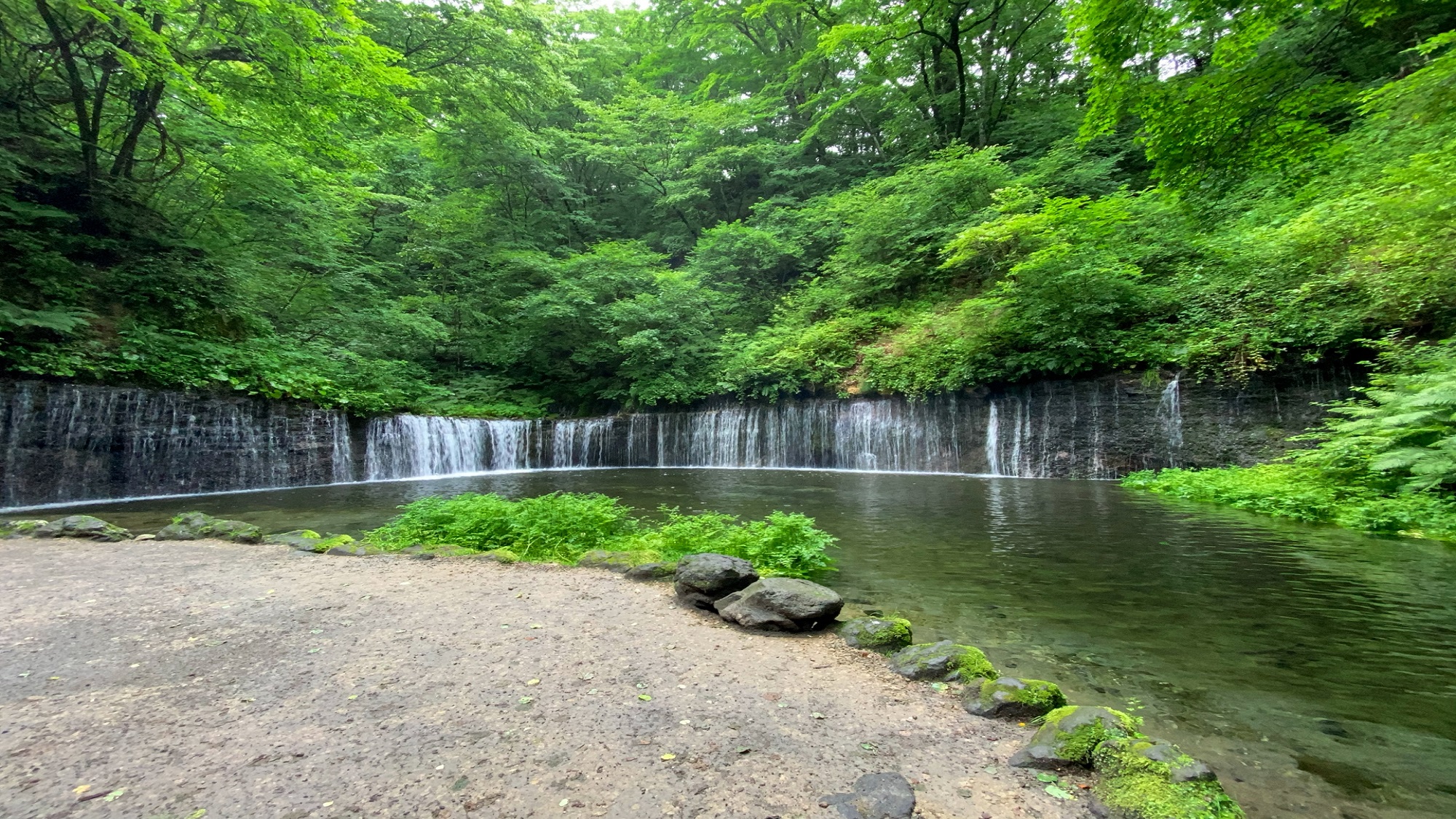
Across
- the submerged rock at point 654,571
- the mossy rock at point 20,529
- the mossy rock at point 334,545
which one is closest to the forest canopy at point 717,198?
the mossy rock at point 20,529

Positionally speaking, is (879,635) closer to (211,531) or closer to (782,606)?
(782,606)

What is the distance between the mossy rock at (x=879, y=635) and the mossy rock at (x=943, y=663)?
0.63ft

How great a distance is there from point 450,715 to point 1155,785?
2549 millimetres

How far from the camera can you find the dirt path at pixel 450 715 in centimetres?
181

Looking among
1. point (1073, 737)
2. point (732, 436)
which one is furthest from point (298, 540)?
point (732, 436)

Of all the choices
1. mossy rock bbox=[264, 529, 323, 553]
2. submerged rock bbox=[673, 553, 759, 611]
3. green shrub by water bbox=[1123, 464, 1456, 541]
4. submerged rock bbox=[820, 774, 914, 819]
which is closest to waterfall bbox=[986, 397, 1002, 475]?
green shrub by water bbox=[1123, 464, 1456, 541]

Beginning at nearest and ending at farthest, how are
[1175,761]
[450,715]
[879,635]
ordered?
[1175,761] < [450,715] < [879,635]

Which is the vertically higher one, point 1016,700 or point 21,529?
point 21,529

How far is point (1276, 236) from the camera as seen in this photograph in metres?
10.1

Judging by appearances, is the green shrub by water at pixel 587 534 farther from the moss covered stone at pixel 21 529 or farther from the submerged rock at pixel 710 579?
the moss covered stone at pixel 21 529

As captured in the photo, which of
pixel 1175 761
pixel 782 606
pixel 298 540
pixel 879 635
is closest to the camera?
pixel 1175 761

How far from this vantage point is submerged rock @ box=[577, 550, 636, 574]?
495 centimetres

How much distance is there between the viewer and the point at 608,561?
5.09 m

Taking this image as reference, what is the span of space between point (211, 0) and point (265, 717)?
13.7 meters
